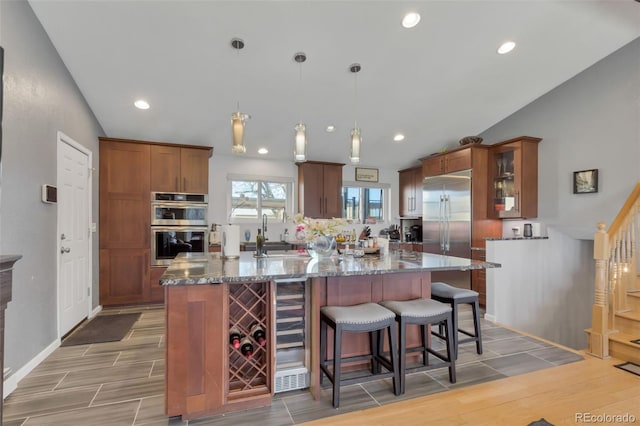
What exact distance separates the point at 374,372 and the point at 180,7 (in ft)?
11.0

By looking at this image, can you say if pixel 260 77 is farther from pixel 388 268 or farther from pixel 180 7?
pixel 388 268

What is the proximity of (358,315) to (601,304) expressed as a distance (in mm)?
2607

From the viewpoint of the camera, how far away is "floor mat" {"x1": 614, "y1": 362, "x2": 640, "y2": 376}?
2.56 metres

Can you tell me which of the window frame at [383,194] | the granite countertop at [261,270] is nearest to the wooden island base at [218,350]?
the granite countertop at [261,270]

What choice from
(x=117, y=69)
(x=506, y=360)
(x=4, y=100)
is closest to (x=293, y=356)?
(x=506, y=360)

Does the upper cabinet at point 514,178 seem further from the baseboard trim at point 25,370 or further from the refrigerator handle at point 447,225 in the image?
the baseboard trim at point 25,370

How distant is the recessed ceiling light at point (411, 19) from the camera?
9.07 feet

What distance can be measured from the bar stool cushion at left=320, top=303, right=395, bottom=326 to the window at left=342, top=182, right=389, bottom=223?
391cm

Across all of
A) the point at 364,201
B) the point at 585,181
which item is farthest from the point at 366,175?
the point at 585,181

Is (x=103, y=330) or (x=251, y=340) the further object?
(x=103, y=330)

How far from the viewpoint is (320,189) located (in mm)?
5492

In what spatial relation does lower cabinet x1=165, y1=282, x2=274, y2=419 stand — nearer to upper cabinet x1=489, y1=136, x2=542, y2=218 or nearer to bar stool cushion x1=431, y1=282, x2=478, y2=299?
Answer: bar stool cushion x1=431, y1=282, x2=478, y2=299

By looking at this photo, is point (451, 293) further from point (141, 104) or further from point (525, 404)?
point (141, 104)

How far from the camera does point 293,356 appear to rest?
→ 7.42 ft
